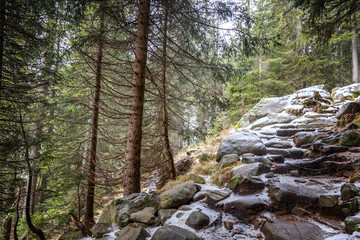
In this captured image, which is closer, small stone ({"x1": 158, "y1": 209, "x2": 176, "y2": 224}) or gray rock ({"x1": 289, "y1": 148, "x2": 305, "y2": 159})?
small stone ({"x1": 158, "y1": 209, "x2": 176, "y2": 224})

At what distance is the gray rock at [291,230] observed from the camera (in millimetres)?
2475

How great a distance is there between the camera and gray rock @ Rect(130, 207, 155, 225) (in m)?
3.25

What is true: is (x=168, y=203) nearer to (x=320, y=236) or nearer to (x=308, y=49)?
(x=320, y=236)

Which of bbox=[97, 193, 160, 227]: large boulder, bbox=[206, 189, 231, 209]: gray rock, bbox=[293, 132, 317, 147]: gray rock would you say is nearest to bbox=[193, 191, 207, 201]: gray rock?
bbox=[206, 189, 231, 209]: gray rock

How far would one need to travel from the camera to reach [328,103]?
902 cm

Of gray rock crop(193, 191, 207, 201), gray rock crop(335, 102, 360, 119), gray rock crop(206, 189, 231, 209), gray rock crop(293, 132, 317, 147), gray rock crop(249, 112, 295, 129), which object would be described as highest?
gray rock crop(335, 102, 360, 119)

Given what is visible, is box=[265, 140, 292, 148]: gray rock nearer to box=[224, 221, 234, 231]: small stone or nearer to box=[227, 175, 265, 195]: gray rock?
box=[227, 175, 265, 195]: gray rock

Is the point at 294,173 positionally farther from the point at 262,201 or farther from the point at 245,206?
the point at 245,206

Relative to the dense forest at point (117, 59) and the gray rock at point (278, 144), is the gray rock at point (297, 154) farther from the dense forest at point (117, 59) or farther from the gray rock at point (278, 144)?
the dense forest at point (117, 59)

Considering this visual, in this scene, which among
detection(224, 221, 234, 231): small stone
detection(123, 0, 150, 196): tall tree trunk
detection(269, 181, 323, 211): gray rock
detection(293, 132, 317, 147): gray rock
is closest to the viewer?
detection(224, 221, 234, 231): small stone

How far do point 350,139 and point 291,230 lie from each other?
452 centimetres

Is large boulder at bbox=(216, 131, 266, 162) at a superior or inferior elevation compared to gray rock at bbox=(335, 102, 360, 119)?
inferior

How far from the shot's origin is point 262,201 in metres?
3.39

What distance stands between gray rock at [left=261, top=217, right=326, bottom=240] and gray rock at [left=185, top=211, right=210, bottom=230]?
3.41ft
